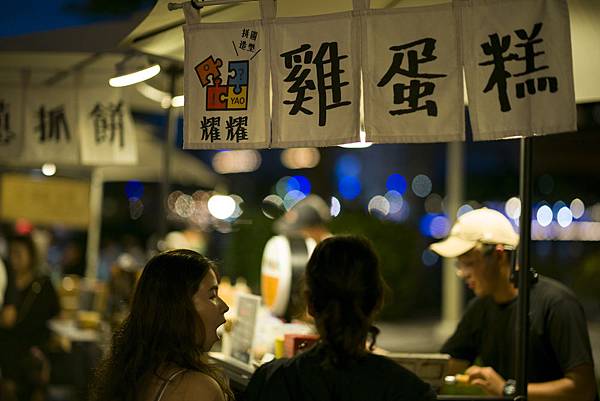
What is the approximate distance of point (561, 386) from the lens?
542 cm

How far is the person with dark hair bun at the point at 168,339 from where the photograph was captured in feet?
11.4

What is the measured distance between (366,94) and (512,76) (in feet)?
2.25

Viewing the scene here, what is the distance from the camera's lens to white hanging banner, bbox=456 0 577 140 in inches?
158

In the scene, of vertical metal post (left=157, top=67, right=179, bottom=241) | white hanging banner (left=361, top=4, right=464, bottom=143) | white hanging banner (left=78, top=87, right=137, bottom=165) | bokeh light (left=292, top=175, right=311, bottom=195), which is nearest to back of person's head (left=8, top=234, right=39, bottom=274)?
white hanging banner (left=78, top=87, right=137, bottom=165)

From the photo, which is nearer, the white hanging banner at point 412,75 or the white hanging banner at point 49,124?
the white hanging banner at point 412,75

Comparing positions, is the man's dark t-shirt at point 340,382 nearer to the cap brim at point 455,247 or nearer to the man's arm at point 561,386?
the man's arm at point 561,386

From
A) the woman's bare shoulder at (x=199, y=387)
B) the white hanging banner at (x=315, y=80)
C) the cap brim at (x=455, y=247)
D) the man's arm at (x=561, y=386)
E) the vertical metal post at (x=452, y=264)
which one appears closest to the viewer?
the woman's bare shoulder at (x=199, y=387)

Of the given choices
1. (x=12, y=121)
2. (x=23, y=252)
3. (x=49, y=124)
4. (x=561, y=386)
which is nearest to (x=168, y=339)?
(x=561, y=386)

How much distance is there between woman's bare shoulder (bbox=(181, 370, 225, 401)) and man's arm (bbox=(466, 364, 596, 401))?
2.43 metres

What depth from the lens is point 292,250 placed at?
23.7ft

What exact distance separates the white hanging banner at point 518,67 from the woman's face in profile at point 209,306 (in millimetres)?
1345

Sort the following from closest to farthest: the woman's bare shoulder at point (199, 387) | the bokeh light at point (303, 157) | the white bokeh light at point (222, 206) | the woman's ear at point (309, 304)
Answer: the woman's bare shoulder at point (199, 387)
the woman's ear at point (309, 304)
the white bokeh light at point (222, 206)
the bokeh light at point (303, 157)

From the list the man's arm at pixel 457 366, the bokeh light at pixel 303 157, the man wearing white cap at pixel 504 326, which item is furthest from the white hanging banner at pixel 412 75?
the bokeh light at pixel 303 157

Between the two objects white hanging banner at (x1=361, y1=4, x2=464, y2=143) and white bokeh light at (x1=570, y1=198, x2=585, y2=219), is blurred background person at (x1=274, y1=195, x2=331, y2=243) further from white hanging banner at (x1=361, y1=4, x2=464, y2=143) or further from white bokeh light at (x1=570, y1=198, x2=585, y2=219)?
white bokeh light at (x1=570, y1=198, x2=585, y2=219)
